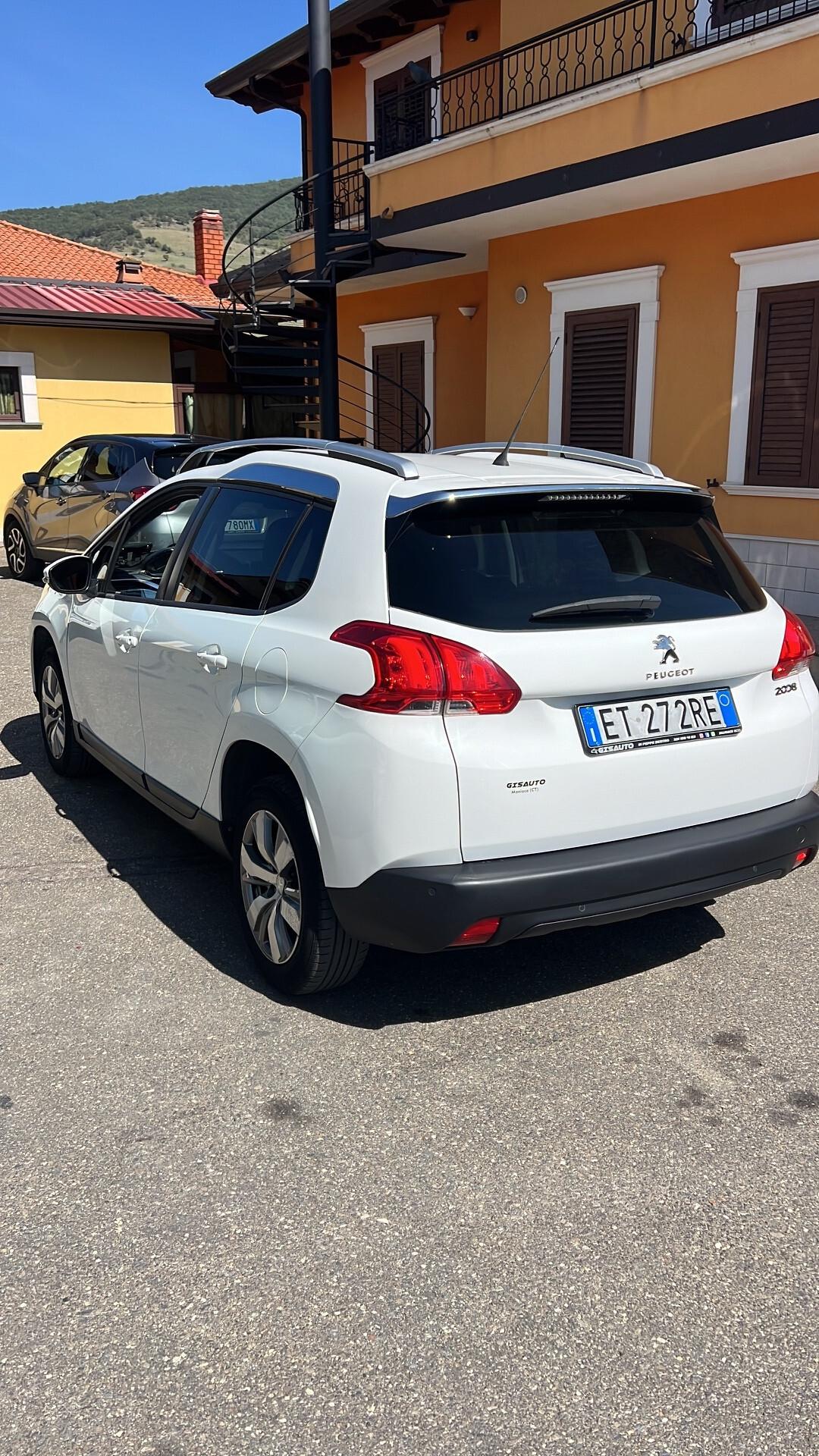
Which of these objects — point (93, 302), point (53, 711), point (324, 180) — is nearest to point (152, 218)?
point (93, 302)

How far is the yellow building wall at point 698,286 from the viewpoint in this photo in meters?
10.0

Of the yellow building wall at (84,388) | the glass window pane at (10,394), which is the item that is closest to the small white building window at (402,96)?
the yellow building wall at (84,388)

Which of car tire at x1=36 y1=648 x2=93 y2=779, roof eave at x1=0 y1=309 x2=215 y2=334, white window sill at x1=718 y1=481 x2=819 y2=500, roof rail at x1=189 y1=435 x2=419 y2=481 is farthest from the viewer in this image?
roof eave at x1=0 y1=309 x2=215 y2=334

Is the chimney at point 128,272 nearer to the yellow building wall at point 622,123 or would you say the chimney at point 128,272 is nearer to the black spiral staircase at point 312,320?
the black spiral staircase at point 312,320

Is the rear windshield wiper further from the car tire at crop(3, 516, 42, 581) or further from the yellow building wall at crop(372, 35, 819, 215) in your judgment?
the car tire at crop(3, 516, 42, 581)

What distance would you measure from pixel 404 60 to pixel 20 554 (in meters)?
8.60

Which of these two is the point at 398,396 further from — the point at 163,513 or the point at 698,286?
the point at 163,513

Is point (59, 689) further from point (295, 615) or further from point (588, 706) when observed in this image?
point (588, 706)

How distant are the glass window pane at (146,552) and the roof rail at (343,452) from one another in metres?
0.33

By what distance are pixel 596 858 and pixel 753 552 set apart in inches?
315

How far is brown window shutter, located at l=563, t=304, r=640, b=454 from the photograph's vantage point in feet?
38.3

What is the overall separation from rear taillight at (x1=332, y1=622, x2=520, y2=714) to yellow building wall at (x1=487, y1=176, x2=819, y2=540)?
7.79m

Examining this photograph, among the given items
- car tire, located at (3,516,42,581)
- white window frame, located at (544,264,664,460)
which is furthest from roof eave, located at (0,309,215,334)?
white window frame, located at (544,264,664,460)

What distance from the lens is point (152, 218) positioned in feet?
399
